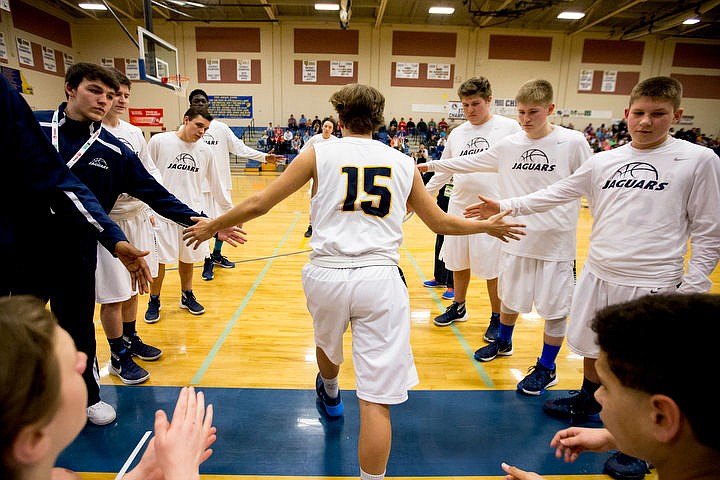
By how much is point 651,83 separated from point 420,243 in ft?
19.4

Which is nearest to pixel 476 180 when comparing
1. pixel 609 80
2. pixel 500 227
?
pixel 500 227

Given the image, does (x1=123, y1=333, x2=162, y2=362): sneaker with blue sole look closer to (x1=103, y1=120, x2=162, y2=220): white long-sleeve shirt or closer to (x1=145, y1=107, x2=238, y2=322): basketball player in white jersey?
(x1=145, y1=107, x2=238, y2=322): basketball player in white jersey

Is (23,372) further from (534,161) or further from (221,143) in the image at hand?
(221,143)

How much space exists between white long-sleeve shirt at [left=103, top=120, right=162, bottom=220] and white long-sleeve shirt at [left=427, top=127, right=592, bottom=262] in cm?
308

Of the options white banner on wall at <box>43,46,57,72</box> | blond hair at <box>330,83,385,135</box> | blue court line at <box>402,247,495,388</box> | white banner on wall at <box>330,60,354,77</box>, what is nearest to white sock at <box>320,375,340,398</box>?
blue court line at <box>402,247,495,388</box>

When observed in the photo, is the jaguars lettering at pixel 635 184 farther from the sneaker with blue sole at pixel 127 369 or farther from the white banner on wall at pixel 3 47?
the white banner on wall at pixel 3 47

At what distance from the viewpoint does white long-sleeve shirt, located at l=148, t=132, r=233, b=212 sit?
4.34 meters

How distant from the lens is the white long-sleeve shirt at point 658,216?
220 cm

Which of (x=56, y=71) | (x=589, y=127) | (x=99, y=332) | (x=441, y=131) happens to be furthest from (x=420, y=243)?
(x=56, y=71)

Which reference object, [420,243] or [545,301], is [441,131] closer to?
[420,243]

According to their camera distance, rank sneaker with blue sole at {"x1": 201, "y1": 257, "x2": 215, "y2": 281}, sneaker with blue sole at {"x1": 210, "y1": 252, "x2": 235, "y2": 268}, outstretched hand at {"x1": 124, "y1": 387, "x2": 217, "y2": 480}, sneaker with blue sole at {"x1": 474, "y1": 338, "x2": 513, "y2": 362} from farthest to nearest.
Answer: sneaker with blue sole at {"x1": 210, "y1": 252, "x2": 235, "y2": 268}, sneaker with blue sole at {"x1": 201, "y1": 257, "x2": 215, "y2": 281}, sneaker with blue sole at {"x1": 474, "y1": 338, "x2": 513, "y2": 362}, outstretched hand at {"x1": 124, "y1": 387, "x2": 217, "y2": 480}

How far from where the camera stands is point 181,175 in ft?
14.4

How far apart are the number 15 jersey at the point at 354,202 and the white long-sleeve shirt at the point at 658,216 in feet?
4.51

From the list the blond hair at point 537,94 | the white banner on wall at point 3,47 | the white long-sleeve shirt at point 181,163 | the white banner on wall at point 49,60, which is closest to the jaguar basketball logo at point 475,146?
the blond hair at point 537,94
